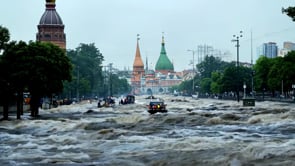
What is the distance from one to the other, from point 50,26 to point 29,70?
396ft

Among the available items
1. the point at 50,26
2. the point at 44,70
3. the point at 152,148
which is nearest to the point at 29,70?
the point at 44,70

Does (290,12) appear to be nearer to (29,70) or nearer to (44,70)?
(29,70)

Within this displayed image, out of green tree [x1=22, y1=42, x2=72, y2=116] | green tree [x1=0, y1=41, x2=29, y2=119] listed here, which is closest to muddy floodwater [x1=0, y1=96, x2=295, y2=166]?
green tree [x1=0, y1=41, x2=29, y2=119]

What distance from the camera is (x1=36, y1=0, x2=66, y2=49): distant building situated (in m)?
184

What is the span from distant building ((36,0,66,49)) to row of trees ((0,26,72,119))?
112m

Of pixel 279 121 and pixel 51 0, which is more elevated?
pixel 51 0

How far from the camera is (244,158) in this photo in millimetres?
21141

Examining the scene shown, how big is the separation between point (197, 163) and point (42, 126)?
88.4 ft

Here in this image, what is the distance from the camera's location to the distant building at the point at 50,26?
184 meters

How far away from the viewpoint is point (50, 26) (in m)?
A: 185

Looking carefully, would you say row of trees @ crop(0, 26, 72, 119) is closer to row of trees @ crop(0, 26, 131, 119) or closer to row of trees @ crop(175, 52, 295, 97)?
row of trees @ crop(0, 26, 131, 119)

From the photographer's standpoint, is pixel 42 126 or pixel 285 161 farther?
pixel 42 126

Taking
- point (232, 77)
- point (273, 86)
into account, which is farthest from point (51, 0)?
point (273, 86)

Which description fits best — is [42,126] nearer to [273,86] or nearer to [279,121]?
[279,121]
